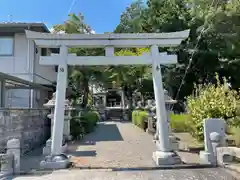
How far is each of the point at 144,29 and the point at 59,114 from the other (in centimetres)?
1647

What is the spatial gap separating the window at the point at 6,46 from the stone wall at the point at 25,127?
5.45 m

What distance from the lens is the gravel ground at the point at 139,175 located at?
610cm

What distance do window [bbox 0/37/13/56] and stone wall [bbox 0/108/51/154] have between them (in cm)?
545

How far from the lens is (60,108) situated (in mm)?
7598

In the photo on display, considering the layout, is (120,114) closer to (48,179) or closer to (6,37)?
(6,37)

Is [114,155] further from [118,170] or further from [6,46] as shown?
[6,46]

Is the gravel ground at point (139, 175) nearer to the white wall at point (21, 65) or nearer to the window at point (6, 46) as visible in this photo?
the white wall at point (21, 65)

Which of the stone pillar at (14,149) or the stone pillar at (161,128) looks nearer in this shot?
the stone pillar at (14,149)

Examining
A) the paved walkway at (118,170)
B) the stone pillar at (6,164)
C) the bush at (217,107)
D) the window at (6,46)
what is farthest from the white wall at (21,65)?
the bush at (217,107)

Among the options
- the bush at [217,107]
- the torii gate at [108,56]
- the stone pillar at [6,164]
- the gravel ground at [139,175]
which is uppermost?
the torii gate at [108,56]

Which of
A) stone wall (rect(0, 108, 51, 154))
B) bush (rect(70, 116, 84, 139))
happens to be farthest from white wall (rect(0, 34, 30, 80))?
bush (rect(70, 116, 84, 139))

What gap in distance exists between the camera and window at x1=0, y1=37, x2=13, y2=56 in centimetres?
1558

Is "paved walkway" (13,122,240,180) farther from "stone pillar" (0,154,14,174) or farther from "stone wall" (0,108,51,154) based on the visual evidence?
"stone wall" (0,108,51,154)

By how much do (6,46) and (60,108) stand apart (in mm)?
9983
